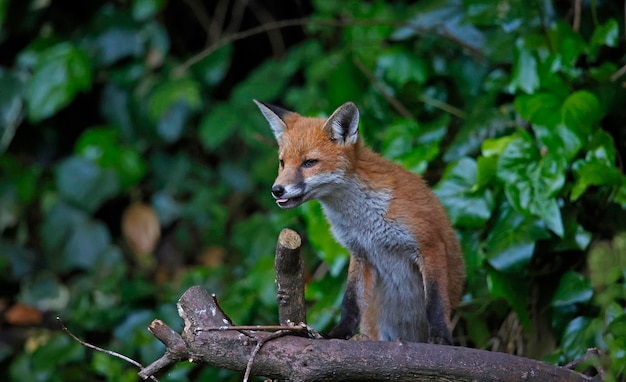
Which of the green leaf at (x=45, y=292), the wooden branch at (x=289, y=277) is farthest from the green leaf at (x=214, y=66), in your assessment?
the wooden branch at (x=289, y=277)

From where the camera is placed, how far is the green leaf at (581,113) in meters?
5.30

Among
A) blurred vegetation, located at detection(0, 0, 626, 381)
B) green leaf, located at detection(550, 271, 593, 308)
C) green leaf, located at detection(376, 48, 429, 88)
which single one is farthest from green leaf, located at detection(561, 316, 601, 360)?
green leaf, located at detection(376, 48, 429, 88)

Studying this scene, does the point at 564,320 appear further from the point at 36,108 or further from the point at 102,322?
the point at 36,108

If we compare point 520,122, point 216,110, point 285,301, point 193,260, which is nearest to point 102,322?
point 193,260

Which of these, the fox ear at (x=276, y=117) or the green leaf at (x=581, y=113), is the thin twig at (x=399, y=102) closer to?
the green leaf at (x=581, y=113)

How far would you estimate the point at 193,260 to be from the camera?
32.7 feet

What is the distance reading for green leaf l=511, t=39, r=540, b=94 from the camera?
575 cm

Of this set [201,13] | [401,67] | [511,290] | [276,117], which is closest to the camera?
[276,117]

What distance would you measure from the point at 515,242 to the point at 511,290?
0.96ft

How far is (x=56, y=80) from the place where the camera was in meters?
9.12

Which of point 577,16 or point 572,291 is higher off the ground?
point 577,16

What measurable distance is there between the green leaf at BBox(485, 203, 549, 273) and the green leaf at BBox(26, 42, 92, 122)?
532 centimetres

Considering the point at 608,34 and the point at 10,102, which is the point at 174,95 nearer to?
the point at 10,102

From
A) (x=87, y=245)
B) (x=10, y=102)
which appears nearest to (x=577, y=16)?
(x=87, y=245)
